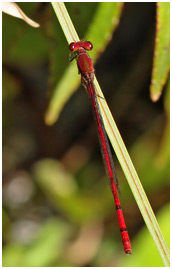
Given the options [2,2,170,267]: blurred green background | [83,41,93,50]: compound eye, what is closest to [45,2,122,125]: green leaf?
[83,41,93,50]: compound eye

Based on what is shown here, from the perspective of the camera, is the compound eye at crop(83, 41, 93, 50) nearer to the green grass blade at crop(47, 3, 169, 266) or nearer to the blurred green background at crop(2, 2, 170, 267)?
the green grass blade at crop(47, 3, 169, 266)

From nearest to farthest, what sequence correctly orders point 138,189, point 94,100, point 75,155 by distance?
point 138,189, point 94,100, point 75,155

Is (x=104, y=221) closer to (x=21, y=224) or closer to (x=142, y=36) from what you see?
(x=21, y=224)

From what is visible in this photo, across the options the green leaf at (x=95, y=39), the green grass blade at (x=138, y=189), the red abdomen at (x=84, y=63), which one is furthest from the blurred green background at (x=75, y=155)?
the green grass blade at (x=138, y=189)

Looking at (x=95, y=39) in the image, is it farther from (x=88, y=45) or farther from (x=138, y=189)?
(x=138, y=189)

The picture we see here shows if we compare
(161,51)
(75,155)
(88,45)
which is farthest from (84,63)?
(75,155)

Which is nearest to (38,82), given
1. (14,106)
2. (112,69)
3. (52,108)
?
(14,106)
